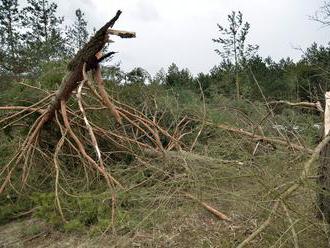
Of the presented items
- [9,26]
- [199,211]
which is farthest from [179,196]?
[9,26]

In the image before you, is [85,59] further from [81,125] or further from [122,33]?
[81,125]

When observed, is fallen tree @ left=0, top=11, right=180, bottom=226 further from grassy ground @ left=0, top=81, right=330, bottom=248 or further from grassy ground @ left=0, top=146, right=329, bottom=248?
grassy ground @ left=0, top=146, right=329, bottom=248

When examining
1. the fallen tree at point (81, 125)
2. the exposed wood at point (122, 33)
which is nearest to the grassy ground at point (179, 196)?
the fallen tree at point (81, 125)

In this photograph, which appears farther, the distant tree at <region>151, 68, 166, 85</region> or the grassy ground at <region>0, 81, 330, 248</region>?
the distant tree at <region>151, 68, 166, 85</region>

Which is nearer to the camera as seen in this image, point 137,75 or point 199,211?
point 199,211

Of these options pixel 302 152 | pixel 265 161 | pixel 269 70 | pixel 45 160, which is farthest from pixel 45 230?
pixel 269 70

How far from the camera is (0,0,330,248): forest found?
329cm

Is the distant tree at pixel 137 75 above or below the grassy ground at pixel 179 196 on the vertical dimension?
above

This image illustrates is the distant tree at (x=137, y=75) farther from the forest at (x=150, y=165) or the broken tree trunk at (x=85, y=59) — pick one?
the broken tree trunk at (x=85, y=59)

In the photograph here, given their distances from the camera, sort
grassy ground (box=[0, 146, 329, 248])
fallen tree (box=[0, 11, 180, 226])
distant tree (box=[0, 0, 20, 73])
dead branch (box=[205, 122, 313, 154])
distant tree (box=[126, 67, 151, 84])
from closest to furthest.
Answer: grassy ground (box=[0, 146, 329, 248]) < dead branch (box=[205, 122, 313, 154]) < fallen tree (box=[0, 11, 180, 226]) < distant tree (box=[126, 67, 151, 84]) < distant tree (box=[0, 0, 20, 73])

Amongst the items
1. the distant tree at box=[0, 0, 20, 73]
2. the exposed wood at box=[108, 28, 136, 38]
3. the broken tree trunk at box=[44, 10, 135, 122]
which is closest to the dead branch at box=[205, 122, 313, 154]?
the exposed wood at box=[108, 28, 136, 38]

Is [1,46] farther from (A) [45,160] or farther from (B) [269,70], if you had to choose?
(A) [45,160]

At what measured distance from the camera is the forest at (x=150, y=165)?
329 cm

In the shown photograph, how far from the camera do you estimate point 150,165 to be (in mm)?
4688
